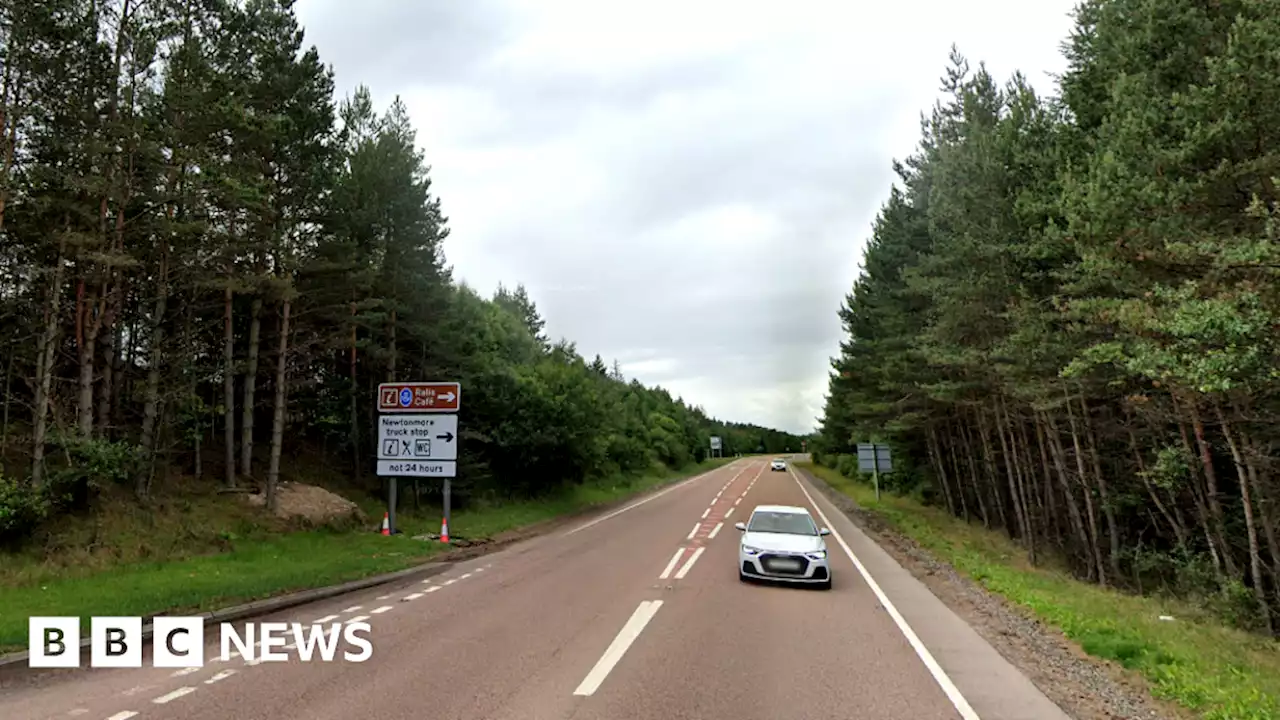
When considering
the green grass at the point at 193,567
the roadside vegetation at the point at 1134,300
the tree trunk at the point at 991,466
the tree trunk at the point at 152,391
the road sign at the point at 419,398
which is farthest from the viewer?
the tree trunk at the point at 991,466

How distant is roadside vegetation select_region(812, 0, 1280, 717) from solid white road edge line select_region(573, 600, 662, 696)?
5622 millimetres

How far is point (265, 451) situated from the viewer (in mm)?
23484

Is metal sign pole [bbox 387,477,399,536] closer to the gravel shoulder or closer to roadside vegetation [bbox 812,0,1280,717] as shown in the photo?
the gravel shoulder

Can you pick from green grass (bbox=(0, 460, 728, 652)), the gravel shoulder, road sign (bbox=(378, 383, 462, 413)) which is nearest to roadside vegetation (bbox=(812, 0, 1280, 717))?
the gravel shoulder

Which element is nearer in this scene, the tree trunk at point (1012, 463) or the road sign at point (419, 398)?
the road sign at point (419, 398)

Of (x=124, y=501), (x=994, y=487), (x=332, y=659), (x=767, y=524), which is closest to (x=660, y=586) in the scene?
(x=767, y=524)

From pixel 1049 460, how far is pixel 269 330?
28.3 m

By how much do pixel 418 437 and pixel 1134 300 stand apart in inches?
719

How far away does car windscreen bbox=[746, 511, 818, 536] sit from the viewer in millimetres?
13211

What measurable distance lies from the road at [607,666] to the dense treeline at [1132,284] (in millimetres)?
5548

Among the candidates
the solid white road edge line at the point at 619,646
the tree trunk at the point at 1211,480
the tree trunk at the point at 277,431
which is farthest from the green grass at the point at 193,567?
the tree trunk at the point at 1211,480

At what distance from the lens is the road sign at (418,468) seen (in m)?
19.7

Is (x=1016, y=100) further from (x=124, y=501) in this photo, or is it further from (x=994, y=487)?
(x=124, y=501)

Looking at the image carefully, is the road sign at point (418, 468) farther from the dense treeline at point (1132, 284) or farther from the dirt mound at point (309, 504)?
the dense treeline at point (1132, 284)
